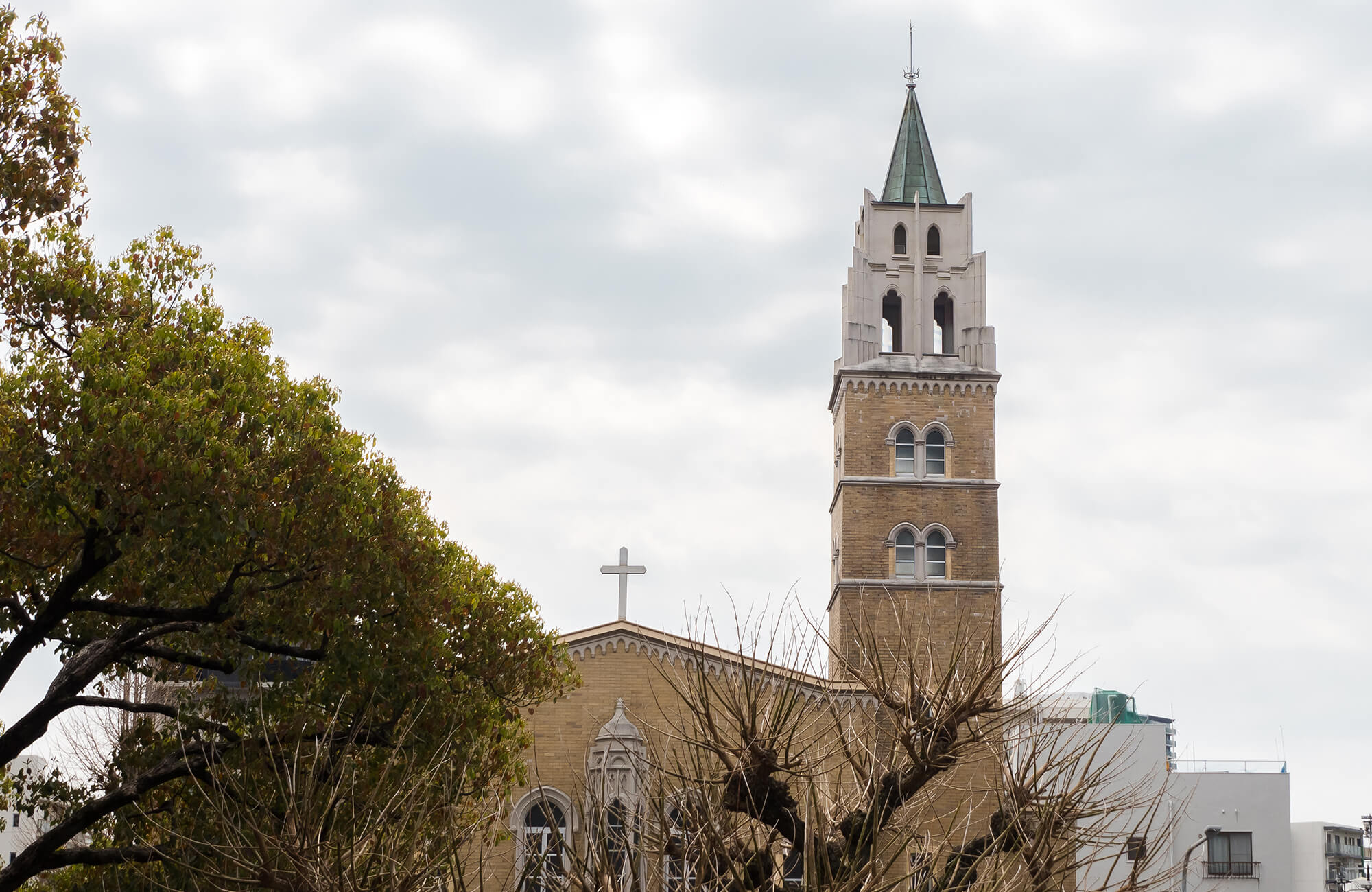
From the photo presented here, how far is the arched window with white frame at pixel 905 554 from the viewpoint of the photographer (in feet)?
138

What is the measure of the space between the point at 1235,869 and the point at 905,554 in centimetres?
1414

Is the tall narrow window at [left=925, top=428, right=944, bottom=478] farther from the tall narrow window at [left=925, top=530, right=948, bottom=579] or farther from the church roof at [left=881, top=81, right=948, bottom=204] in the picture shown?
the church roof at [left=881, top=81, right=948, bottom=204]

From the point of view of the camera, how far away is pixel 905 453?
43.3m

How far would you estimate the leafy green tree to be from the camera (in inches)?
529

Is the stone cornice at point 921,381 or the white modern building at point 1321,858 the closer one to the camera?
the stone cornice at point 921,381

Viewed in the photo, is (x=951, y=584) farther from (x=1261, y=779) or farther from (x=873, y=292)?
(x=1261, y=779)

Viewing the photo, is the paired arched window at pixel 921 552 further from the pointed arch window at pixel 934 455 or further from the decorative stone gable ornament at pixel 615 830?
the decorative stone gable ornament at pixel 615 830

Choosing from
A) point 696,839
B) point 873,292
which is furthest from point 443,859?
point 873,292

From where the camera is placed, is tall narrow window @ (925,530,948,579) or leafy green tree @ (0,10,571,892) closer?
leafy green tree @ (0,10,571,892)

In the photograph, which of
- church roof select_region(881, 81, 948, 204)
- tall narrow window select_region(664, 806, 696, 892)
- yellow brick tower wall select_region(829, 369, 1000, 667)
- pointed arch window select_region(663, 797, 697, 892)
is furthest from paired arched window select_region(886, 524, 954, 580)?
pointed arch window select_region(663, 797, 697, 892)

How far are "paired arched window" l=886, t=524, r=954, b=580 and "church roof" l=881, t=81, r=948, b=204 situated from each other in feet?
35.3

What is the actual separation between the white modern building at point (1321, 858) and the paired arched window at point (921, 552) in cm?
2650

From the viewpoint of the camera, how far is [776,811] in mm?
12156

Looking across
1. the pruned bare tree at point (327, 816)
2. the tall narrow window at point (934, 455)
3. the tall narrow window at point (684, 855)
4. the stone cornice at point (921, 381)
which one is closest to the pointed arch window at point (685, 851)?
the tall narrow window at point (684, 855)
